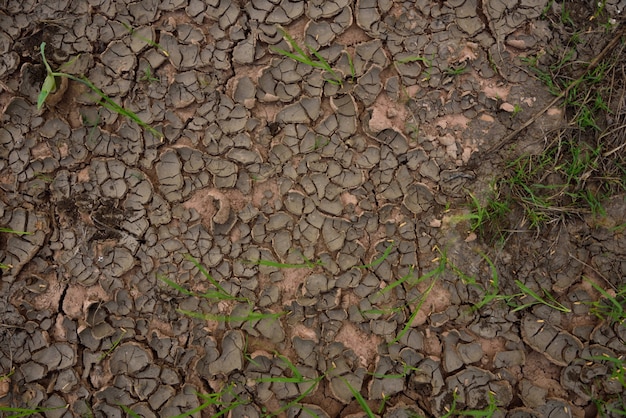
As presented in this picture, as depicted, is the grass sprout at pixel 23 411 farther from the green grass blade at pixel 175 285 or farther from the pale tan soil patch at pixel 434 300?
the pale tan soil patch at pixel 434 300

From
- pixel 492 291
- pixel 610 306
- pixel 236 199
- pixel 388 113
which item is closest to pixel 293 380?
pixel 236 199

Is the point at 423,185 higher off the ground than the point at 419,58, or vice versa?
the point at 419,58

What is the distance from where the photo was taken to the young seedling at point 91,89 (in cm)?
211

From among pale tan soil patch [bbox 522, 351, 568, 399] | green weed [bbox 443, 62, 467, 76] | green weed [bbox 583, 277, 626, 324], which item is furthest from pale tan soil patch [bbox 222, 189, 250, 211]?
green weed [bbox 583, 277, 626, 324]

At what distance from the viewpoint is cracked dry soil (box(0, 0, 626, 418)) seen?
2148mm

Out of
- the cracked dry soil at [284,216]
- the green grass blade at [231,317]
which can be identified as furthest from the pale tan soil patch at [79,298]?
the green grass blade at [231,317]

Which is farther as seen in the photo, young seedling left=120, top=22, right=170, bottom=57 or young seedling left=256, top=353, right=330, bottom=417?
young seedling left=120, top=22, right=170, bottom=57

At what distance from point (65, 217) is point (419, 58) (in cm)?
157

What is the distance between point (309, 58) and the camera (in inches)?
87.7

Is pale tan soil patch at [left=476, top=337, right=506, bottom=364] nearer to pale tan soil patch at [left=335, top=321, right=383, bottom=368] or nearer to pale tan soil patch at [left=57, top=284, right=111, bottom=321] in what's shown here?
pale tan soil patch at [left=335, top=321, right=383, bottom=368]

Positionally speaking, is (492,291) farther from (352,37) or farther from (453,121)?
(352,37)

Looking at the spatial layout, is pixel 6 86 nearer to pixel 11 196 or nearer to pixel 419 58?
pixel 11 196

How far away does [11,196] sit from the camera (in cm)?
222

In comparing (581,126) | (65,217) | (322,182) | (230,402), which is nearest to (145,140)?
(65,217)
